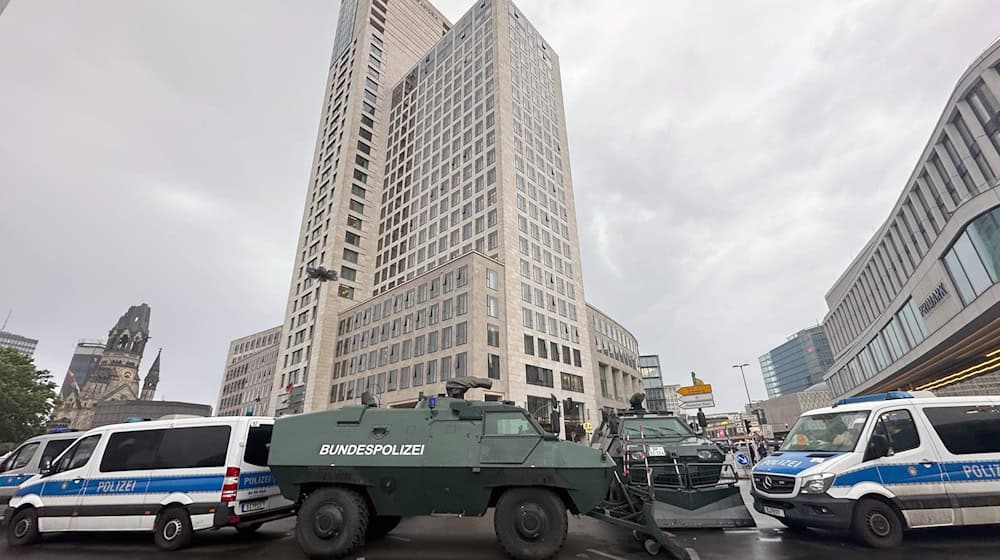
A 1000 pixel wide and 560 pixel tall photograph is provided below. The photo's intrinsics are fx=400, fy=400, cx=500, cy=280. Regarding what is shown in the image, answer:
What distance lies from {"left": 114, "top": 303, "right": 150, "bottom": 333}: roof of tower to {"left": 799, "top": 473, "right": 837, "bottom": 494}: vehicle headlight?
14649cm

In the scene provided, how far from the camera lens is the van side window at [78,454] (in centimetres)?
827

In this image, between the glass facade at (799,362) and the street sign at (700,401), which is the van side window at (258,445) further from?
the glass facade at (799,362)

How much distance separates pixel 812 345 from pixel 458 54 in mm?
159753

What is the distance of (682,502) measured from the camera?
787cm

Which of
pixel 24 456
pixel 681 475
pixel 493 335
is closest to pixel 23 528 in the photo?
pixel 24 456

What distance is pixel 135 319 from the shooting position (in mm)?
111125

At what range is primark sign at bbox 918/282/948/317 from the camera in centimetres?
2390

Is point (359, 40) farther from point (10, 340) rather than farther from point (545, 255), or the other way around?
point (10, 340)

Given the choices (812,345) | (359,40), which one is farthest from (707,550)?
(812,345)

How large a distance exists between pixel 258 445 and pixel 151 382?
477 feet

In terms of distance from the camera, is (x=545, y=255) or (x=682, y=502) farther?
(x=545, y=255)

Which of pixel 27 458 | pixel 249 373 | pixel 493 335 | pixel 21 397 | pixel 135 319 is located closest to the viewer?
pixel 27 458

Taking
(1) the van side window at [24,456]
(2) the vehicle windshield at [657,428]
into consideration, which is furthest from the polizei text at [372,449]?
(1) the van side window at [24,456]

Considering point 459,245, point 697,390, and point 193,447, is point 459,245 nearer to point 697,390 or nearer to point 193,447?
point 697,390
